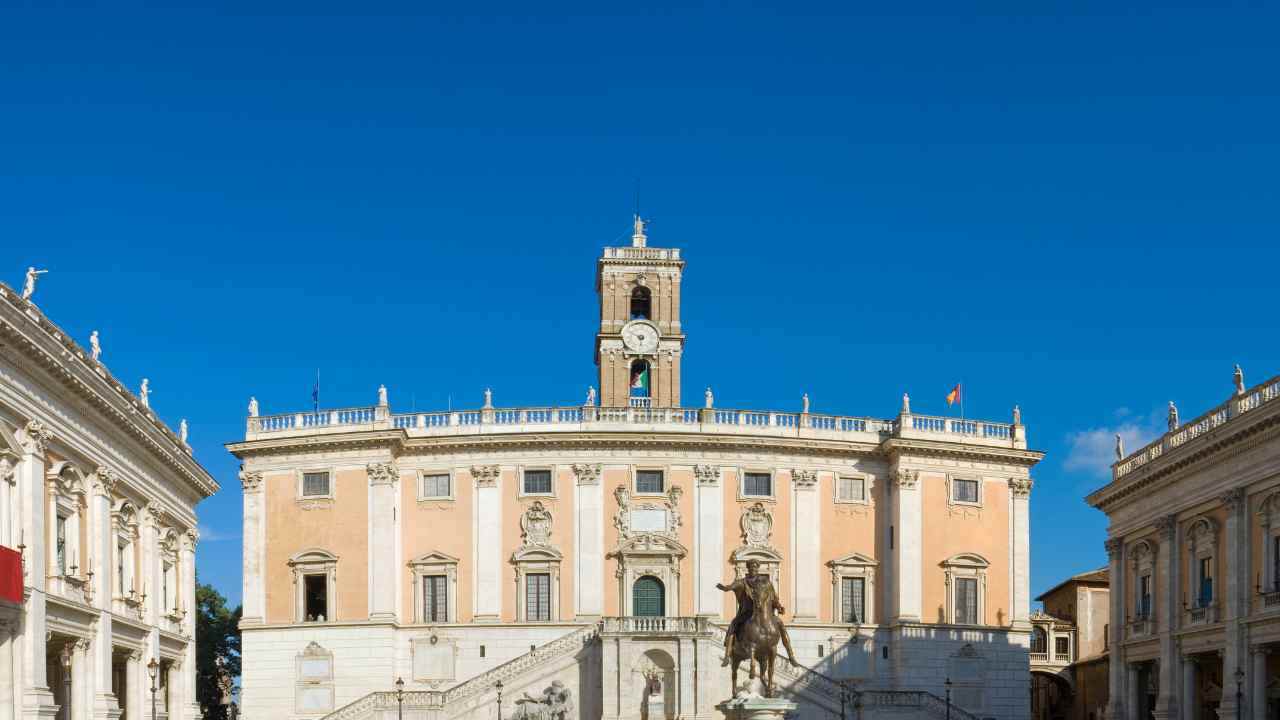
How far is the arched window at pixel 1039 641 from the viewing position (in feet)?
271

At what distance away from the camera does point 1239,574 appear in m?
43.8

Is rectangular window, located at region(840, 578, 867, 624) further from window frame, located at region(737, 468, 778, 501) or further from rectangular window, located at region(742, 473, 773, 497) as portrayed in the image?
rectangular window, located at region(742, 473, 773, 497)

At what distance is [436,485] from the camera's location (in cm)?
6362

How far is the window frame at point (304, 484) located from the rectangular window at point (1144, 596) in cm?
3042

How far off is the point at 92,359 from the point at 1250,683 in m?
31.5

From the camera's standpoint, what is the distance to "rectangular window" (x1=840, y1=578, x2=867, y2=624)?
6362 centimetres

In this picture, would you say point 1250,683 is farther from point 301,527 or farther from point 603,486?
point 301,527

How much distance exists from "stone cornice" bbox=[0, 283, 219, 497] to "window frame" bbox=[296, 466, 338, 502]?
1205 cm

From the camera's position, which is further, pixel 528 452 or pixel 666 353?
pixel 666 353

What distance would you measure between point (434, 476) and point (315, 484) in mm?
4705

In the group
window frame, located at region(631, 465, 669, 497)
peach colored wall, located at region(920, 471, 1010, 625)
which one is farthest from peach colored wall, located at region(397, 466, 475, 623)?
peach colored wall, located at region(920, 471, 1010, 625)

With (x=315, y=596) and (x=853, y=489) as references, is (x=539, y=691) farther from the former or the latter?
(x=853, y=489)


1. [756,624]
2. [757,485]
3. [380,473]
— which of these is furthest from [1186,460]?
[380,473]

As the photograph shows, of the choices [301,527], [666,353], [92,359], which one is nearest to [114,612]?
[92,359]
